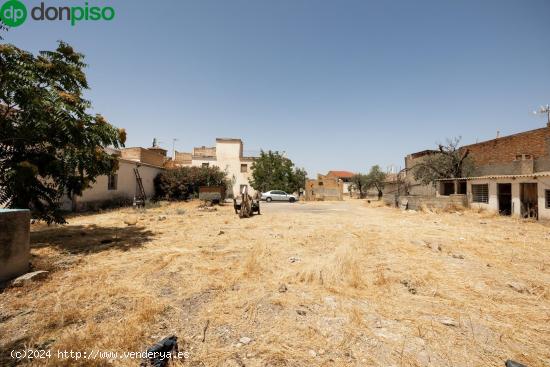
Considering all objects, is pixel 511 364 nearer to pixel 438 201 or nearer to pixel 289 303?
pixel 289 303

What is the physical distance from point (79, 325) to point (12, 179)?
5996mm

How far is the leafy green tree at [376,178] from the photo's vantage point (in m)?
40.0

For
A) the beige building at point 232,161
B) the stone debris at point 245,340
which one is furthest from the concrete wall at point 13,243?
the beige building at point 232,161

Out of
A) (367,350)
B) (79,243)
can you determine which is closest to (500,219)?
(367,350)

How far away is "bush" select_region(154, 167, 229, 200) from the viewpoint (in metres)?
25.1

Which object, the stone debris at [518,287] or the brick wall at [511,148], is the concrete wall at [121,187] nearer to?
the stone debris at [518,287]

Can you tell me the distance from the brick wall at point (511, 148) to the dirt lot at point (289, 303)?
17.5 metres

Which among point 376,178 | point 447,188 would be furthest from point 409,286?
point 376,178

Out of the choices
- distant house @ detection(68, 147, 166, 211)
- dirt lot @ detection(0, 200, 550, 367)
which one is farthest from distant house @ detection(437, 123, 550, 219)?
distant house @ detection(68, 147, 166, 211)

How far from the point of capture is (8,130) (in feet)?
22.3

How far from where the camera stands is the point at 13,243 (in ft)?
15.9

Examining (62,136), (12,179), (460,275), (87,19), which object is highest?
(87,19)

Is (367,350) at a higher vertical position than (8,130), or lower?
lower

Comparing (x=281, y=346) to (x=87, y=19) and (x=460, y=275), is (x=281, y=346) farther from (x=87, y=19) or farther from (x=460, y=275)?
(x=87, y=19)
